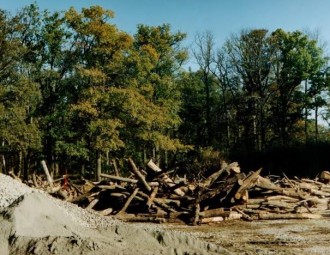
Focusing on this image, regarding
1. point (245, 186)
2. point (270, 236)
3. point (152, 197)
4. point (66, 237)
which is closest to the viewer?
point (66, 237)

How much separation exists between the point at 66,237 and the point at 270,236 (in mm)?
6870

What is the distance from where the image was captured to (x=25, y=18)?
124 feet

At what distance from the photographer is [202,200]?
16.5m

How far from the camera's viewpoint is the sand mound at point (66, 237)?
6922 millimetres

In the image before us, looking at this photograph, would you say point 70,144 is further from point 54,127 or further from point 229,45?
point 229,45

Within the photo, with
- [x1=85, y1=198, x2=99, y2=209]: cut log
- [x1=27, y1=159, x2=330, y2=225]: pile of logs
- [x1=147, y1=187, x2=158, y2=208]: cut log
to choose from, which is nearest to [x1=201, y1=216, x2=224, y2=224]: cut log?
[x1=27, y1=159, x2=330, y2=225]: pile of logs

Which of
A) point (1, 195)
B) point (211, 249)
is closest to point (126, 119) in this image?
point (1, 195)

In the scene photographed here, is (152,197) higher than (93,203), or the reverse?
(152,197)

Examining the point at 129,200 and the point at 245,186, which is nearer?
the point at 245,186

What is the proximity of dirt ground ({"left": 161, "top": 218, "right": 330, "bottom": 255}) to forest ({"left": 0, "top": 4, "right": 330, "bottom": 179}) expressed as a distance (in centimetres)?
1406

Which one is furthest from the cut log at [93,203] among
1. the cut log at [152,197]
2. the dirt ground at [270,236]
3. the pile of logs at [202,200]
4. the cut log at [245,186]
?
the cut log at [245,186]

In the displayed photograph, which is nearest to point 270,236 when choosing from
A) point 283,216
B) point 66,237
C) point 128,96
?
point 283,216

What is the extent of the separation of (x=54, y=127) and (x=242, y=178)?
74.7 feet

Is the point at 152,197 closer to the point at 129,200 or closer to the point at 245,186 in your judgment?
the point at 129,200
